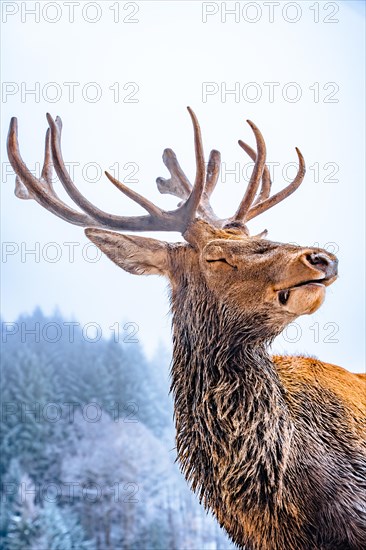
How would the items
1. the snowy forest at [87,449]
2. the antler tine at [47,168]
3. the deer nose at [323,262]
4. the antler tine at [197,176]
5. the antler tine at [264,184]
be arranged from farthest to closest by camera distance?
the snowy forest at [87,449]
the antler tine at [264,184]
the antler tine at [47,168]
the antler tine at [197,176]
the deer nose at [323,262]

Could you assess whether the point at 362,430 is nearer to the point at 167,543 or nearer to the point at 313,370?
the point at 313,370

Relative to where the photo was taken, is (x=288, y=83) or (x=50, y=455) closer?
(x=288, y=83)

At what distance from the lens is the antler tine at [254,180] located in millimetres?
1624

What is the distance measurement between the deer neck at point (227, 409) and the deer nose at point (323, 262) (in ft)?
0.60

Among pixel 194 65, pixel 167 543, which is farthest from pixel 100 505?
pixel 194 65

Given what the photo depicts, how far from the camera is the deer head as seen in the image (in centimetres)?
129

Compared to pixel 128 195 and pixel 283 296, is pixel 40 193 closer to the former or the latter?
pixel 128 195

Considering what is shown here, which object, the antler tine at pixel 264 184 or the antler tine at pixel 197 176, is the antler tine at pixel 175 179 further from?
the antler tine at pixel 197 176

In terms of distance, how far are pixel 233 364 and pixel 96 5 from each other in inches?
176

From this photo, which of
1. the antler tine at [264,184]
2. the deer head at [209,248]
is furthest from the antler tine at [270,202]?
the antler tine at [264,184]

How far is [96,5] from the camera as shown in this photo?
17.0 feet

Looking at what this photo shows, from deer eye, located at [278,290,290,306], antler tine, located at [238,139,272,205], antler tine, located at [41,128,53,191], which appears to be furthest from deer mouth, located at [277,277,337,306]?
antler tine, located at [41,128,53,191]

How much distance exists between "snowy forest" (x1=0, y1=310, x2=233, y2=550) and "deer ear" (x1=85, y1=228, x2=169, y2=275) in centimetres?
372

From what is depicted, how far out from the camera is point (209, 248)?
4.80 ft
